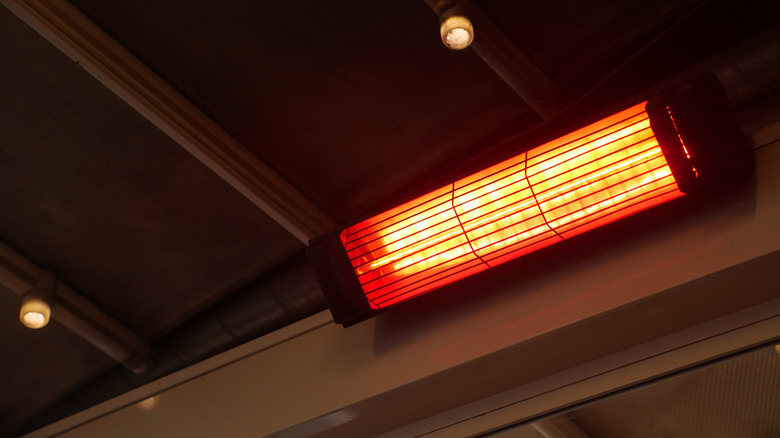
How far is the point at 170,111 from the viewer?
1588mm

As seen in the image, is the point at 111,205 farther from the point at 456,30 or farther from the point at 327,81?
the point at 456,30

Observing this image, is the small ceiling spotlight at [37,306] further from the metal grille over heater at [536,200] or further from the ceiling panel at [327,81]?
the metal grille over heater at [536,200]

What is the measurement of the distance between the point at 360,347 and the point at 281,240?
55 centimetres

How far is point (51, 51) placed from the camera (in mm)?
1605

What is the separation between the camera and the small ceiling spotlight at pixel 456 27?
1.31m

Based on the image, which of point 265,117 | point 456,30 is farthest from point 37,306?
point 456,30

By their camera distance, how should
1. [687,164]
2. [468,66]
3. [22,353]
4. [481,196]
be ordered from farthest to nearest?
[22,353] < [468,66] < [481,196] < [687,164]

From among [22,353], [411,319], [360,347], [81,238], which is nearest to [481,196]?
[411,319]

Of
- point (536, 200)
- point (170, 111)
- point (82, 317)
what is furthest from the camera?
point (82, 317)

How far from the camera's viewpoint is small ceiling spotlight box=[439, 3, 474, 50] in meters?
1.31

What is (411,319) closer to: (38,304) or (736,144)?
(736,144)

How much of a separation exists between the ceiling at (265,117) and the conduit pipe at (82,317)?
1.7 inches

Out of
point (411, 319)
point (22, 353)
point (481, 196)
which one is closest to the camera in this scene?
point (481, 196)

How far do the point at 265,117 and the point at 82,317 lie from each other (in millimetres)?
903
